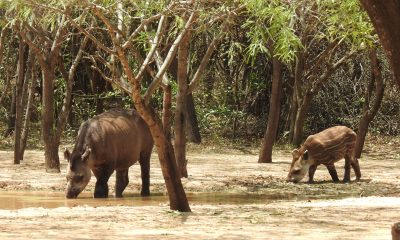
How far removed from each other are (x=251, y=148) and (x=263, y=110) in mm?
3444

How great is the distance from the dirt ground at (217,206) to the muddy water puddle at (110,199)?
15 mm

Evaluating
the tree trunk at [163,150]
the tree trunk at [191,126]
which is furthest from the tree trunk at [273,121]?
the tree trunk at [163,150]

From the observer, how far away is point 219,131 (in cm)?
2850

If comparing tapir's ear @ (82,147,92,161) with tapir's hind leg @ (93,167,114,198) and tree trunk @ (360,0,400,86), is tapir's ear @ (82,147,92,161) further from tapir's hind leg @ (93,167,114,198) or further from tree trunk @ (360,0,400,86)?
tree trunk @ (360,0,400,86)

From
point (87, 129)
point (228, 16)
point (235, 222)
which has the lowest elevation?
point (235, 222)

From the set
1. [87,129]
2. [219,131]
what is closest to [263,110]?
[219,131]

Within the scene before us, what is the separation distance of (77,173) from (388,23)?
29.7ft

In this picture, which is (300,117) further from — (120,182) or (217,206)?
(217,206)

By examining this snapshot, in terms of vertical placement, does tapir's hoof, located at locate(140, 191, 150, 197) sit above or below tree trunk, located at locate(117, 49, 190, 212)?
below

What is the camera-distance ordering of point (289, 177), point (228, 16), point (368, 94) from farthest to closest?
point (368, 94) < point (289, 177) < point (228, 16)

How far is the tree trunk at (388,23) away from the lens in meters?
6.70

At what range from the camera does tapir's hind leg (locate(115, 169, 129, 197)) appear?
1541 centimetres

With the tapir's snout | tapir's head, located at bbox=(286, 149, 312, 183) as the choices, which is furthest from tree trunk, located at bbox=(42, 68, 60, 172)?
tapir's head, located at bbox=(286, 149, 312, 183)

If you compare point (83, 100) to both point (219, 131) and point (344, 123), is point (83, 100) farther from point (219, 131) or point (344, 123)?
point (344, 123)
